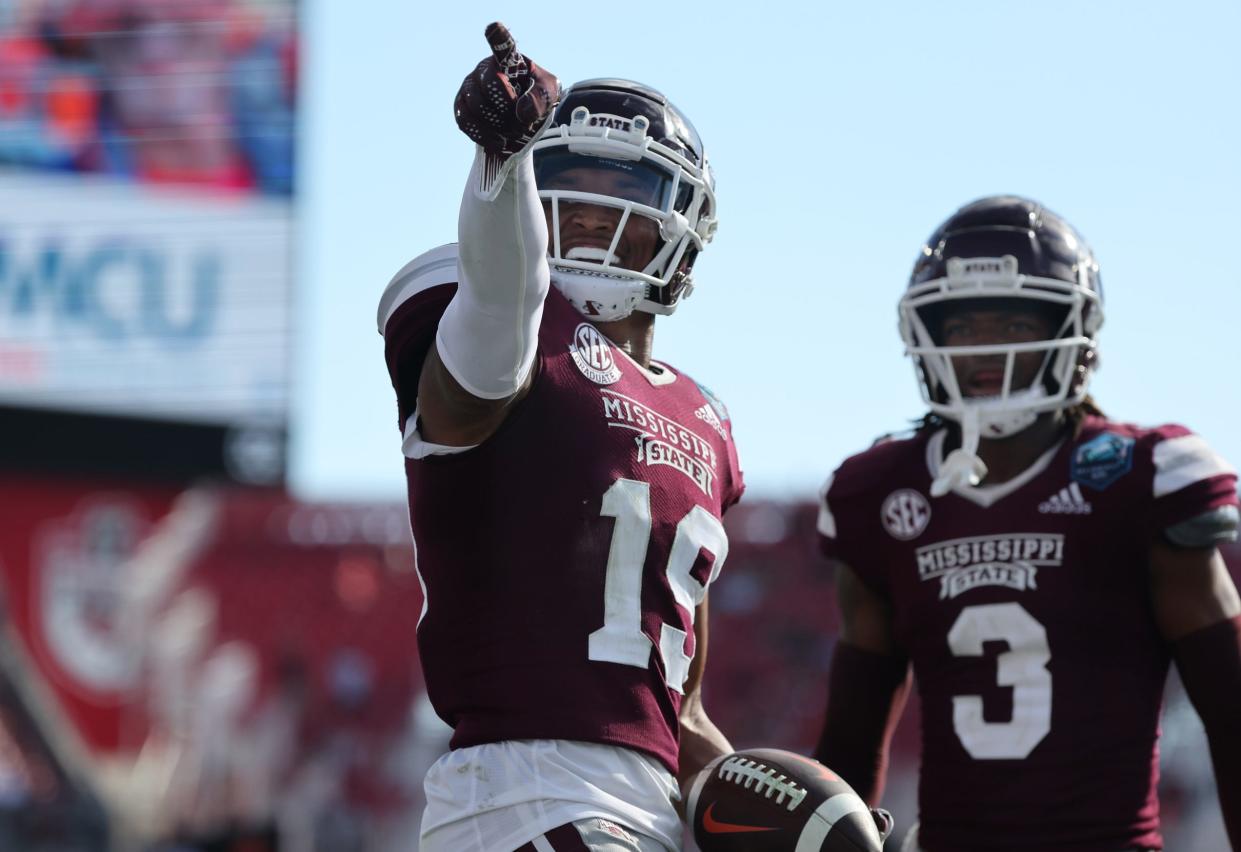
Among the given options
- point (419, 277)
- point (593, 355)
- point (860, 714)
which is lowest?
point (860, 714)

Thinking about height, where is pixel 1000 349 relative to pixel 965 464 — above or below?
above

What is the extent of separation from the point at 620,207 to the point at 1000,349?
1140 millimetres

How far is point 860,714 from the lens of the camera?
4.30 m

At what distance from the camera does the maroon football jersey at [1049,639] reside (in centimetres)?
386

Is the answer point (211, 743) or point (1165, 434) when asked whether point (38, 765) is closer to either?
point (211, 743)

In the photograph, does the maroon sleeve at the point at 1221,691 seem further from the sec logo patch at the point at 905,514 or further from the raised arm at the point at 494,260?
the raised arm at the point at 494,260

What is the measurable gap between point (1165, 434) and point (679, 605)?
146 cm

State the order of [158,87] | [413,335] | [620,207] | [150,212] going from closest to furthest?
[413,335], [620,207], [150,212], [158,87]

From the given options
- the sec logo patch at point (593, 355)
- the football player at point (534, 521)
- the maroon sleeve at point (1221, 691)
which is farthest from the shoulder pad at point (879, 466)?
the sec logo patch at point (593, 355)

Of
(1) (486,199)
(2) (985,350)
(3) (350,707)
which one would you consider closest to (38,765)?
(3) (350,707)

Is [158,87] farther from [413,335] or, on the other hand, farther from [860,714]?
[413,335]

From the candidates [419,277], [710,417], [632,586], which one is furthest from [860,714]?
[419,277]

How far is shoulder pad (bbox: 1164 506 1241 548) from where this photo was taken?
3879 mm

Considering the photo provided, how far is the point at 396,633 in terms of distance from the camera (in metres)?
13.5
